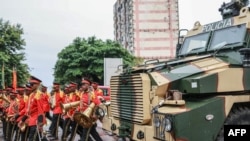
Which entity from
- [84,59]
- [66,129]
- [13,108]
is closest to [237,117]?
[66,129]

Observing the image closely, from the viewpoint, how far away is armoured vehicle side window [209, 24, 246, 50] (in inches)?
249

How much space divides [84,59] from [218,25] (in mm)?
21347

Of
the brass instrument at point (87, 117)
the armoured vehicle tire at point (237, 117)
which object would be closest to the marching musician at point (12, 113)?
A: the brass instrument at point (87, 117)

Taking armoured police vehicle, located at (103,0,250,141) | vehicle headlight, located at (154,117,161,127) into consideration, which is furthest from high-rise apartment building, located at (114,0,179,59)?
vehicle headlight, located at (154,117,161,127)

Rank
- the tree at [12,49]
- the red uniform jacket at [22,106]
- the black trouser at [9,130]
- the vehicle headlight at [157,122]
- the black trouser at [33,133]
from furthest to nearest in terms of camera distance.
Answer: the tree at [12,49], the black trouser at [9,130], the red uniform jacket at [22,106], the black trouser at [33,133], the vehicle headlight at [157,122]

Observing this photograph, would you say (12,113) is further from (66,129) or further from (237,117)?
(237,117)

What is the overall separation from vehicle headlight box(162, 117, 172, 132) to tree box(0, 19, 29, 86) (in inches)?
654

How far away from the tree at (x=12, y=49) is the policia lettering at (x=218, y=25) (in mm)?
15031

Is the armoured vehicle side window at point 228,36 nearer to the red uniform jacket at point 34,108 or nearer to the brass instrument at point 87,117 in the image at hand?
the brass instrument at point 87,117

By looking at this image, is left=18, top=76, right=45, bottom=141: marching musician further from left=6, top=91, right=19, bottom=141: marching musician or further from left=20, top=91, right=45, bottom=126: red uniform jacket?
left=6, top=91, right=19, bottom=141: marching musician

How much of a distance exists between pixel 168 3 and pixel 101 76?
21.5 meters

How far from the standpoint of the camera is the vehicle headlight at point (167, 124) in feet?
→ 16.2

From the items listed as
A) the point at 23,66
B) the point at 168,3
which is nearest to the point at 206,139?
the point at 23,66

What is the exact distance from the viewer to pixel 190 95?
5512mm
